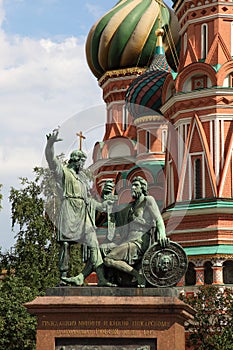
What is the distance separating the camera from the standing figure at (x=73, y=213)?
14117 millimetres

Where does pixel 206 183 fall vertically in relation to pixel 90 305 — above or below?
above

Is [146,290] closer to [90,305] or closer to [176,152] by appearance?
[90,305]

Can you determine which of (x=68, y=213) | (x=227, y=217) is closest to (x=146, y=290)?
(x=68, y=213)

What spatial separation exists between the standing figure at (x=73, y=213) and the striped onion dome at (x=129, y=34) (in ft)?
94.6

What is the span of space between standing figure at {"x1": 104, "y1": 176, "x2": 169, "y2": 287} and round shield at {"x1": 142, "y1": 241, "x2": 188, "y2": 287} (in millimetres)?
119

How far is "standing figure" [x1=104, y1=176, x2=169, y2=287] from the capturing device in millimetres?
13875

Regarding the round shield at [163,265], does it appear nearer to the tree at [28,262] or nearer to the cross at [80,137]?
the cross at [80,137]

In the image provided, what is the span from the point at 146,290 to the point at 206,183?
16088mm

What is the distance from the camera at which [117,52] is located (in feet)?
143

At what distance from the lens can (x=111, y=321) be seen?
13.3 metres

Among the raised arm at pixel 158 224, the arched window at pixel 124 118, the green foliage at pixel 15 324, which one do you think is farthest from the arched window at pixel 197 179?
the raised arm at pixel 158 224

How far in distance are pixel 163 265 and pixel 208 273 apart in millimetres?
14864

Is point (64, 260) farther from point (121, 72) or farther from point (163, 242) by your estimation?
point (121, 72)

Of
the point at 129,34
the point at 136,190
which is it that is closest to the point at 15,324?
the point at 136,190
